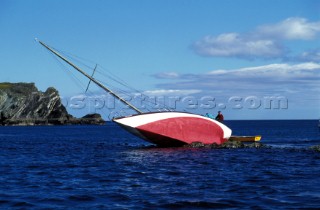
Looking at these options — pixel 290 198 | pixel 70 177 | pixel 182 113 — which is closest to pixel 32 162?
pixel 70 177

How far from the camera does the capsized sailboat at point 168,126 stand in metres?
39.9

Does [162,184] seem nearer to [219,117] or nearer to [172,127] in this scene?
[172,127]

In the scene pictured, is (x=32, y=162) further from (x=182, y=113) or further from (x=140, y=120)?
(x=182, y=113)

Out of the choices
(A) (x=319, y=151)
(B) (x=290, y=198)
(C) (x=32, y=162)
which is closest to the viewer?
(B) (x=290, y=198)

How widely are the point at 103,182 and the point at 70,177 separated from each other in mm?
2640

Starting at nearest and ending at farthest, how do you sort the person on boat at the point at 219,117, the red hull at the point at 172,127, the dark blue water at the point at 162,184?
the dark blue water at the point at 162,184
the red hull at the point at 172,127
the person on boat at the point at 219,117

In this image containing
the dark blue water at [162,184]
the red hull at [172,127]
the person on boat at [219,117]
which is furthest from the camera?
the person on boat at [219,117]

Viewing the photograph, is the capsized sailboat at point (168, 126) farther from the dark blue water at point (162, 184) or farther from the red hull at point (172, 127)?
the dark blue water at point (162, 184)

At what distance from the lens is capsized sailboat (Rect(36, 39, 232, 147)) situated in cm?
3991

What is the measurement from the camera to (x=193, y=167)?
27.1 meters

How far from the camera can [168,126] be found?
40.5 metres

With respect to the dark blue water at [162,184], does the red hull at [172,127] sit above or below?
above

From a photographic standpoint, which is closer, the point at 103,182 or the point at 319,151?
the point at 103,182

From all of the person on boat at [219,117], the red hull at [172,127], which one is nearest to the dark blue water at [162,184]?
the red hull at [172,127]
